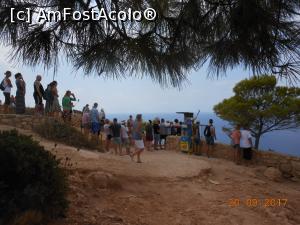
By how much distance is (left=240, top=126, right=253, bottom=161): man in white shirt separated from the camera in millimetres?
12750

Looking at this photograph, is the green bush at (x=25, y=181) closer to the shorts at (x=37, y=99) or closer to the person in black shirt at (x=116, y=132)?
the person in black shirt at (x=116, y=132)

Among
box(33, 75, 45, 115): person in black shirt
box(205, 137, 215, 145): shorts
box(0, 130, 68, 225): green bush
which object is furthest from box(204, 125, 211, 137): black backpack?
box(0, 130, 68, 225): green bush

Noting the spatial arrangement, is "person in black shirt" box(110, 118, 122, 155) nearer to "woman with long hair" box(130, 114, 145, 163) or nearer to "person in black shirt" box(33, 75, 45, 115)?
"woman with long hair" box(130, 114, 145, 163)

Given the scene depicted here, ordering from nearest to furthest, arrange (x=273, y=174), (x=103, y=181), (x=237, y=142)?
(x=103, y=181) < (x=273, y=174) < (x=237, y=142)

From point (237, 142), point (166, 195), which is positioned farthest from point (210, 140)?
point (166, 195)

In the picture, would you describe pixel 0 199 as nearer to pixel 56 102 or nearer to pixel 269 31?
pixel 269 31

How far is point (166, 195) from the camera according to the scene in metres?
8.22

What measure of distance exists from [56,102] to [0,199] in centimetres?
1010

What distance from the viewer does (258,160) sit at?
43.2 feet

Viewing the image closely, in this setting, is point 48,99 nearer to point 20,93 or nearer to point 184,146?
point 20,93

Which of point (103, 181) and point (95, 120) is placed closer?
point (103, 181)
